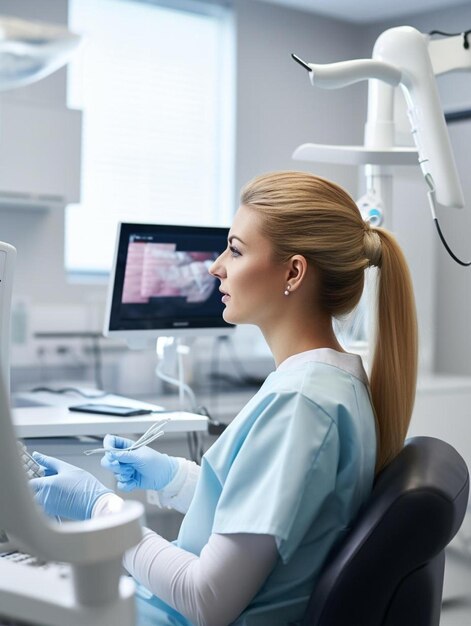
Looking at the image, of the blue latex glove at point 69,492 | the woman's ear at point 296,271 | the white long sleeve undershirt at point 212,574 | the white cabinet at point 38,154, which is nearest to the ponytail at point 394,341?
the woman's ear at point 296,271

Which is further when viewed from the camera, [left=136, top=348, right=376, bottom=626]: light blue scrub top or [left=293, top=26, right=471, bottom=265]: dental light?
[left=293, top=26, right=471, bottom=265]: dental light

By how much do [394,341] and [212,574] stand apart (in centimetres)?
44

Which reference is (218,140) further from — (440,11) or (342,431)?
(342,431)

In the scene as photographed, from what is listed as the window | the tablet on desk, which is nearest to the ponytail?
the tablet on desk

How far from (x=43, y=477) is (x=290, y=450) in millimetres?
436

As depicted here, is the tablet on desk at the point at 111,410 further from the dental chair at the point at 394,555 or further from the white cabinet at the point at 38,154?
the white cabinet at the point at 38,154

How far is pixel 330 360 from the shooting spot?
4.12ft

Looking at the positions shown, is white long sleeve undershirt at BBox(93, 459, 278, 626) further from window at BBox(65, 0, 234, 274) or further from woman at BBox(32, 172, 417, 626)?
window at BBox(65, 0, 234, 274)

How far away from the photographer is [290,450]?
43.4 inches

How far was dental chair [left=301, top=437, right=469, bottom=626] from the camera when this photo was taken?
105 cm

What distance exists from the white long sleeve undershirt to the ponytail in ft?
1.03

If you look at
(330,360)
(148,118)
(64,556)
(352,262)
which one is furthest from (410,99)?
(148,118)

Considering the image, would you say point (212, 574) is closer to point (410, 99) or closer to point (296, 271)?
point (296, 271)

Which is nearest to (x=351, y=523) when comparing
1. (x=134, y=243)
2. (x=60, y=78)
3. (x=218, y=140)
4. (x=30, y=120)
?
(x=134, y=243)
